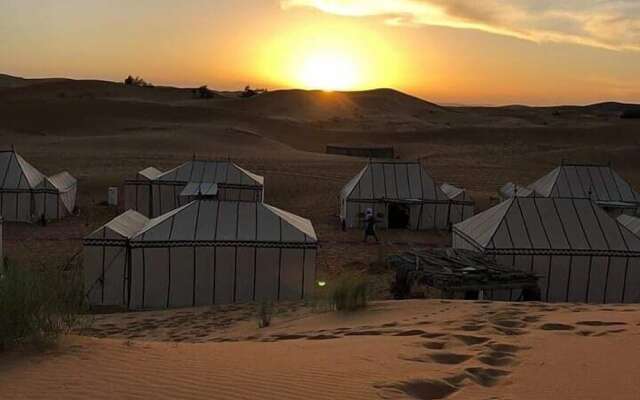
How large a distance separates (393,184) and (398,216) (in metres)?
1.10

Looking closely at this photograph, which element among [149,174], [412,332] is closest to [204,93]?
[149,174]

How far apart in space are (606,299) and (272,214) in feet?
22.5

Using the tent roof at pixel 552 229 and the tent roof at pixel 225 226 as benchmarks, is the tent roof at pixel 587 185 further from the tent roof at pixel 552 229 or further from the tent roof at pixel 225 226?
the tent roof at pixel 225 226

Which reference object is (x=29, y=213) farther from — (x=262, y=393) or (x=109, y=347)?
(x=262, y=393)

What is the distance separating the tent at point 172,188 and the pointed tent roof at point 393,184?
375 centimetres

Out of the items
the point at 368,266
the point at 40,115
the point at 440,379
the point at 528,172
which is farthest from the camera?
the point at 40,115

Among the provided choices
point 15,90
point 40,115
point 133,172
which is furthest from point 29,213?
point 15,90

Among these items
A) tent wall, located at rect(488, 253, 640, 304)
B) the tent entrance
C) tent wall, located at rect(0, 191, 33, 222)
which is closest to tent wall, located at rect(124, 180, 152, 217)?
tent wall, located at rect(0, 191, 33, 222)

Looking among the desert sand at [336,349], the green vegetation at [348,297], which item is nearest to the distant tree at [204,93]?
the desert sand at [336,349]

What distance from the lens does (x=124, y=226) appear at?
13.7m

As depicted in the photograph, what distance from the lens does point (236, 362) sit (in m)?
6.14

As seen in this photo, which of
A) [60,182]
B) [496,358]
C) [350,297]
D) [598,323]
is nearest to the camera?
[496,358]

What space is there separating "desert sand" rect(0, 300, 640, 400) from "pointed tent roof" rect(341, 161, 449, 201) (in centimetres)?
1370

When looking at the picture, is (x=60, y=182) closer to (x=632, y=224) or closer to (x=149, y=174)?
(x=149, y=174)
